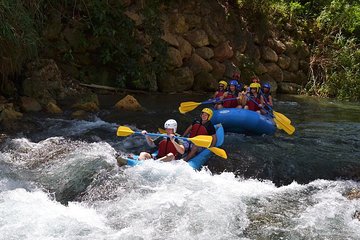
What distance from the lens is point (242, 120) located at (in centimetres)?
733

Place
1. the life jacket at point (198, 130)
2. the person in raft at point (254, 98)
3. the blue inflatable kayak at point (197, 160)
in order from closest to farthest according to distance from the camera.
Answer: the blue inflatable kayak at point (197, 160) → the life jacket at point (198, 130) → the person in raft at point (254, 98)

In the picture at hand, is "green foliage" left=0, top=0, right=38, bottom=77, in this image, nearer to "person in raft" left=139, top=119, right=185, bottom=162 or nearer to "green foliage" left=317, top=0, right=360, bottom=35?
"person in raft" left=139, top=119, right=185, bottom=162

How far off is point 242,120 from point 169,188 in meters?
2.78

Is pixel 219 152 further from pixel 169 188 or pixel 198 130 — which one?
pixel 169 188

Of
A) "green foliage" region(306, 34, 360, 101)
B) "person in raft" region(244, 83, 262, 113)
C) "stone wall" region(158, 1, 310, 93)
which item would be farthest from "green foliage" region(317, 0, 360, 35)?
"person in raft" region(244, 83, 262, 113)

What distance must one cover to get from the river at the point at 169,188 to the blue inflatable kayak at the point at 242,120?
137mm

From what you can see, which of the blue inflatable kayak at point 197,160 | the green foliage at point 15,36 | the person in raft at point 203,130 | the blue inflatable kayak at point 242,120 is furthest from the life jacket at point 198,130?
the green foliage at point 15,36

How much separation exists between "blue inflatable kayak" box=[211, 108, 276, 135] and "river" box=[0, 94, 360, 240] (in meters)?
0.14

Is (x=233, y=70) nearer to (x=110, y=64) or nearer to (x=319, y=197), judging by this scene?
(x=110, y=64)

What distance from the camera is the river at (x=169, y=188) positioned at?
3.99 metres

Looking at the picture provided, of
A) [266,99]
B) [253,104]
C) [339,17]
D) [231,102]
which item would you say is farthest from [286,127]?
[339,17]

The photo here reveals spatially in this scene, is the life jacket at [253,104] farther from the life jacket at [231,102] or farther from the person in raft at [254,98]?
the life jacket at [231,102]

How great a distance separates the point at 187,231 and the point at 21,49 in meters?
5.13

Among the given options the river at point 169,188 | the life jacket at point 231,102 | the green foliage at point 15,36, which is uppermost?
Result: the green foliage at point 15,36
